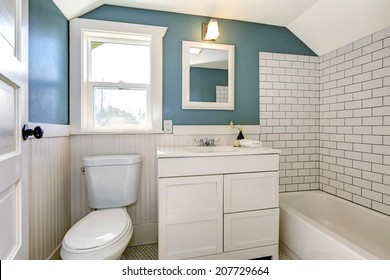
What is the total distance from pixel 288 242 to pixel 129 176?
1.48m

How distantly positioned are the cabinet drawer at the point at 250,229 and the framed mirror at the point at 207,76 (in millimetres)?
1057

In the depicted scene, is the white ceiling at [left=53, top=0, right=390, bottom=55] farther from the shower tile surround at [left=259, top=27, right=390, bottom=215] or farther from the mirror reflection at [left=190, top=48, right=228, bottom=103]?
the mirror reflection at [left=190, top=48, right=228, bottom=103]

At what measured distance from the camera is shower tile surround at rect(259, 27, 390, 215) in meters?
1.68

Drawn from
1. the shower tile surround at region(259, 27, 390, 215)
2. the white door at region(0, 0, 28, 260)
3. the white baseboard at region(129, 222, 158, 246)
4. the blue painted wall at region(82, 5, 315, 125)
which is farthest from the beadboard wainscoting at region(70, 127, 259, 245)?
the white door at region(0, 0, 28, 260)

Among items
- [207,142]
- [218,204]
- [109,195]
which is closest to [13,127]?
[109,195]

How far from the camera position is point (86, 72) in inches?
71.4

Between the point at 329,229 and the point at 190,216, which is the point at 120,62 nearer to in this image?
the point at 190,216

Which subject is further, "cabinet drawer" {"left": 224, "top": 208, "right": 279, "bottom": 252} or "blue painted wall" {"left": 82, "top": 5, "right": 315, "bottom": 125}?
"blue painted wall" {"left": 82, "top": 5, "right": 315, "bottom": 125}

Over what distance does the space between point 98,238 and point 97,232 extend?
0.07 metres

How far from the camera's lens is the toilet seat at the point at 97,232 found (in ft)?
3.51

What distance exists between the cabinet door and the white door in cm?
75

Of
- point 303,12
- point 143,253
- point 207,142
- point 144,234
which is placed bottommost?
point 143,253

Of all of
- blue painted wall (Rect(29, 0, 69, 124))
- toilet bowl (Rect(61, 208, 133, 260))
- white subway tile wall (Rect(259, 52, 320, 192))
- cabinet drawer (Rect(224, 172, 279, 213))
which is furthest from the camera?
white subway tile wall (Rect(259, 52, 320, 192))
